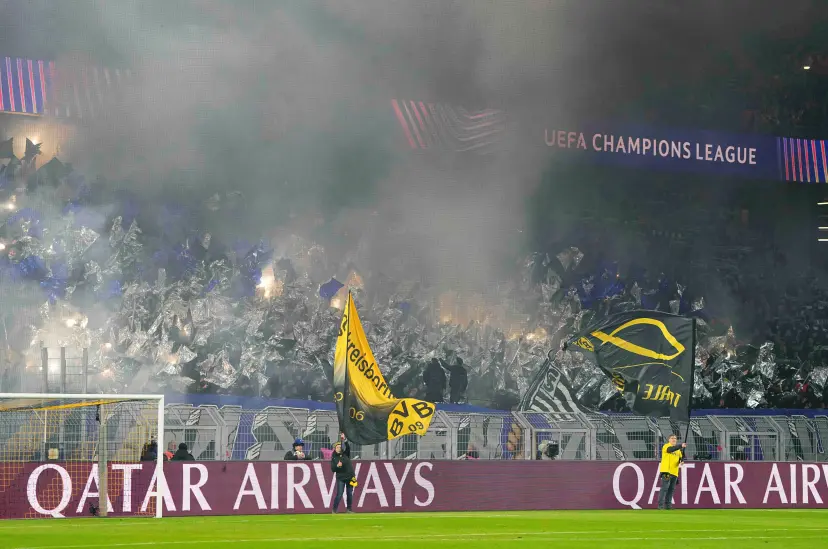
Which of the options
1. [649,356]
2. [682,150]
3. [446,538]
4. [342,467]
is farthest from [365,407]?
[682,150]

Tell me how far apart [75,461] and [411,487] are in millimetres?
5783

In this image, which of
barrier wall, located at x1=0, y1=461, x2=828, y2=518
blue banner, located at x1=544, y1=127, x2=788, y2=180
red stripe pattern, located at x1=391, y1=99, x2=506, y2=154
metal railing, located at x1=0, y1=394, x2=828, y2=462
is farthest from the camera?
blue banner, located at x1=544, y1=127, x2=788, y2=180

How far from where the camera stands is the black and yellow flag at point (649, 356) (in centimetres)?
1983

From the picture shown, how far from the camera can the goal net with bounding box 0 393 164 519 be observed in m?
17.0

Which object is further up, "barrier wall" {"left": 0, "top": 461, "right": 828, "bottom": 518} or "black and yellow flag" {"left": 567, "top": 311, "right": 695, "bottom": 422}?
"black and yellow flag" {"left": 567, "top": 311, "right": 695, "bottom": 422}

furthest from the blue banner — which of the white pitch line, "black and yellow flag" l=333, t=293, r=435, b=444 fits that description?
the white pitch line

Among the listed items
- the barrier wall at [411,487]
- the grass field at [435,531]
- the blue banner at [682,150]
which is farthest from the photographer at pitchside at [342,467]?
the blue banner at [682,150]

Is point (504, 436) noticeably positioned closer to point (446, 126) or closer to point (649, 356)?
point (649, 356)

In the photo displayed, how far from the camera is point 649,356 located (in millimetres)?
20109

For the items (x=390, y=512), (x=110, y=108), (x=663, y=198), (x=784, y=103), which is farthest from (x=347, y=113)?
(x=390, y=512)

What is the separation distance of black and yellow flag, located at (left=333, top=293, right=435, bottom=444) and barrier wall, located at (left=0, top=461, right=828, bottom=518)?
2.54ft

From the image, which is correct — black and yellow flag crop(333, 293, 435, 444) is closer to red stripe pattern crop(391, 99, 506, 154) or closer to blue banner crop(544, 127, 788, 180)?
red stripe pattern crop(391, 99, 506, 154)

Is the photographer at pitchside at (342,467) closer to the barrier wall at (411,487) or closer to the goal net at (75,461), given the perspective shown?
the barrier wall at (411,487)

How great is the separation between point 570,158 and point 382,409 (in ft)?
64.6
